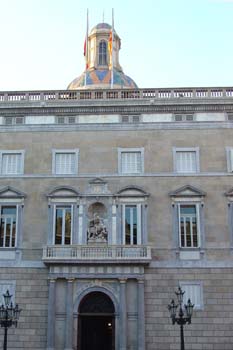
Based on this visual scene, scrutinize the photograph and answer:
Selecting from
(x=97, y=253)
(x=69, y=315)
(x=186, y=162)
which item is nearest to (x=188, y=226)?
(x=186, y=162)

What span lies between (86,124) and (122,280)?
9.17m

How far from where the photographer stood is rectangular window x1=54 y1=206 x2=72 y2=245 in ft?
96.8

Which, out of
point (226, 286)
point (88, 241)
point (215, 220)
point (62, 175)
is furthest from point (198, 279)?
point (62, 175)

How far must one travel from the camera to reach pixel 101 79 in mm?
52656

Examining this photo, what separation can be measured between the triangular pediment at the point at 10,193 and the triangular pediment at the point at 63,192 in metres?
1.55

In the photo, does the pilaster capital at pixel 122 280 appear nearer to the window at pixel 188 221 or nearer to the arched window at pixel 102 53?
the window at pixel 188 221

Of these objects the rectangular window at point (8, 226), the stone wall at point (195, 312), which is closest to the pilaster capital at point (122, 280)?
the stone wall at point (195, 312)

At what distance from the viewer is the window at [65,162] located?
30703 millimetres

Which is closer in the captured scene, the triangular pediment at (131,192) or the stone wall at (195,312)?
the stone wall at (195,312)

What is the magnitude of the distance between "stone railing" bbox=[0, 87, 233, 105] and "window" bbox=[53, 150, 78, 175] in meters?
3.22

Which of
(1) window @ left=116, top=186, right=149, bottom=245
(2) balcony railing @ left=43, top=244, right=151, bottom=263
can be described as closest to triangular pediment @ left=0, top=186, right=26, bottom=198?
(2) balcony railing @ left=43, top=244, right=151, bottom=263

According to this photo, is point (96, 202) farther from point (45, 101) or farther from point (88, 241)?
point (45, 101)

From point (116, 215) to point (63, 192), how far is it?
318cm

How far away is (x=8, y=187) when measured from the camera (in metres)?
30.3
